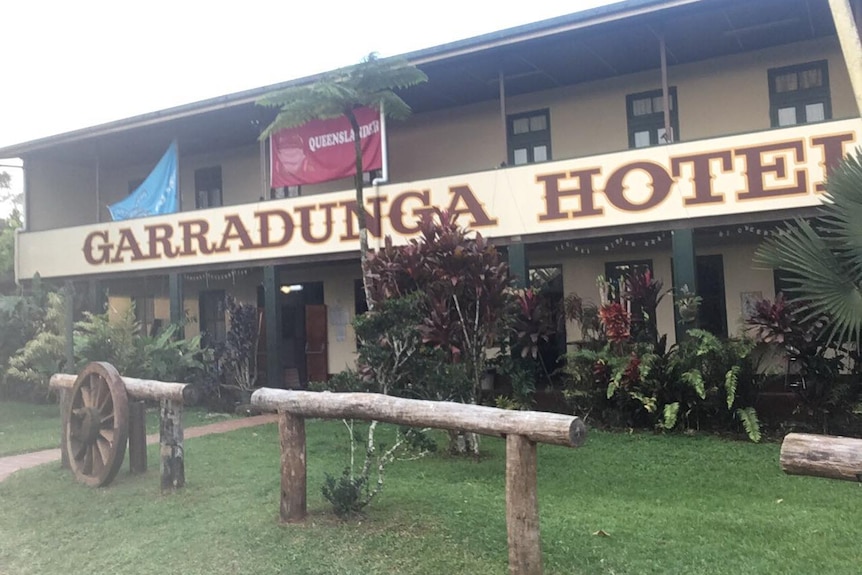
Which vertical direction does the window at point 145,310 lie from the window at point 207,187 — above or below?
below

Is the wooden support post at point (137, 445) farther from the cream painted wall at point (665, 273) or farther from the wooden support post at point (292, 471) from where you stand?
the cream painted wall at point (665, 273)

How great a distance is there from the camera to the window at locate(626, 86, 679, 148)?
39.5 feet

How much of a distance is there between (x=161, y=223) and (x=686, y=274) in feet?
33.8

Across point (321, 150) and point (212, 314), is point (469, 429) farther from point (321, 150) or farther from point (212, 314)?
point (212, 314)

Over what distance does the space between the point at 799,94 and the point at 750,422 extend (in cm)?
577

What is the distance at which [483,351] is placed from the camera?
799 cm

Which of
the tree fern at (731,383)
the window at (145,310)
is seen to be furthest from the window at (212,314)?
the tree fern at (731,383)

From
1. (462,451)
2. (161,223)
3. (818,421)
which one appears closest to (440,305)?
(462,451)

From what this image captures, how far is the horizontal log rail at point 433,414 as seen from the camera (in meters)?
3.86

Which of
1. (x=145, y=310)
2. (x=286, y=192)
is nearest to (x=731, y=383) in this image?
(x=286, y=192)

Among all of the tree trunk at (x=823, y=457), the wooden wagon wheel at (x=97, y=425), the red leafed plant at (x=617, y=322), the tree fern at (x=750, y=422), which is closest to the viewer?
the tree trunk at (x=823, y=457)

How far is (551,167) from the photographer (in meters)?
10.6

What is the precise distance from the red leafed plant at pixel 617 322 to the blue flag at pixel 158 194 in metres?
9.49

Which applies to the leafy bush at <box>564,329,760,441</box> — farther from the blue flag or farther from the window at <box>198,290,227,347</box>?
the window at <box>198,290,227,347</box>
